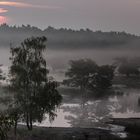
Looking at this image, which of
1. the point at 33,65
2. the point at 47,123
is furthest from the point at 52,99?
the point at 47,123

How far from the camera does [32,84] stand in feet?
190

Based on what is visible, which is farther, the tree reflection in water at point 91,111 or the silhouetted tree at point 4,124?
the tree reflection in water at point 91,111

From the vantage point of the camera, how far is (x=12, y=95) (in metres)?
57.4

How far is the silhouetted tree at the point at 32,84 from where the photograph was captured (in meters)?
55.2

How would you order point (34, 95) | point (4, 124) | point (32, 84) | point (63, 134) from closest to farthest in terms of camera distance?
point (4, 124), point (63, 134), point (34, 95), point (32, 84)

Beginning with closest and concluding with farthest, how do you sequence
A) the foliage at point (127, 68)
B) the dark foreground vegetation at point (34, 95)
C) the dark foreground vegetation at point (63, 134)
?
the dark foreground vegetation at point (63, 134), the dark foreground vegetation at point (34, 95), the foliage at point (127, 68)

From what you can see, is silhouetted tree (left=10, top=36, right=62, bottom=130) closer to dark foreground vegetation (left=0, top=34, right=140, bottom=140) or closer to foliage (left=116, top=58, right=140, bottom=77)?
dark foreground vegetation (left=0, top=34, right=140, bottom=140)

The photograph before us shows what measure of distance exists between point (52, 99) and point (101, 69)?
44163mm

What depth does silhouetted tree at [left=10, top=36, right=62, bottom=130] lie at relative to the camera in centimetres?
5516

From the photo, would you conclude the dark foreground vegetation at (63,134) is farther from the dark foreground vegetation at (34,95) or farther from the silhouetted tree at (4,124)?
the silhouetted tree at (4,124)

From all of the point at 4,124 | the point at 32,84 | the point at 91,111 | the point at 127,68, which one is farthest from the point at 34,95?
the point at 127,68

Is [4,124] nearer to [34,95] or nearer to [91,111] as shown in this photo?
[34,95]

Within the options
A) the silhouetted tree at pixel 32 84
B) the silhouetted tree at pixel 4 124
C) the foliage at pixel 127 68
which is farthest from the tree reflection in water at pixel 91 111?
the foliage at pixel 127 68

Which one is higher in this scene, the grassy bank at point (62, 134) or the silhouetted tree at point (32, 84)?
the silhouetted tree at point (32, 84)
